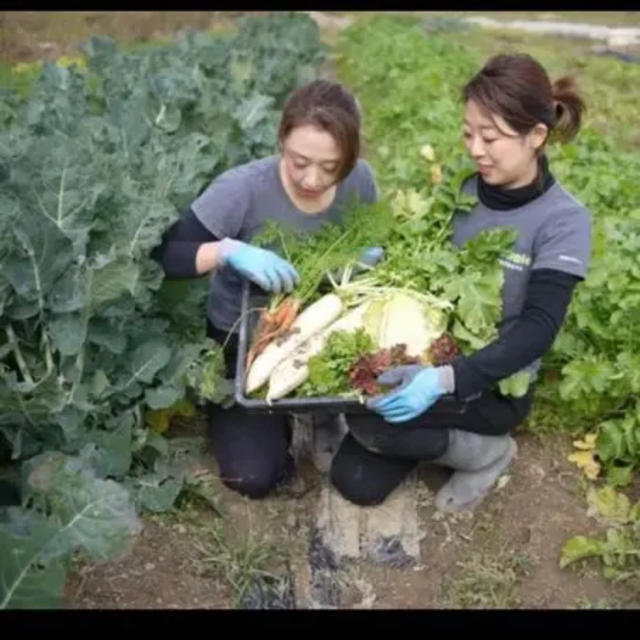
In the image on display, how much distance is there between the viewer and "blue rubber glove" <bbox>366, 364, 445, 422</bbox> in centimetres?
271

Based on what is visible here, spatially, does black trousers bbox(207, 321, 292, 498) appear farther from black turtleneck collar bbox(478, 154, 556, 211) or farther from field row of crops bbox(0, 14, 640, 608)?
black turtleneck collar bbox(478, 154, 556, 211)

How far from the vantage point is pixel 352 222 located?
10.1 ft

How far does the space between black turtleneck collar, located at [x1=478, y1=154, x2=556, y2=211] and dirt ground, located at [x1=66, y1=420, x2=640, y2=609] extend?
39.4 inches

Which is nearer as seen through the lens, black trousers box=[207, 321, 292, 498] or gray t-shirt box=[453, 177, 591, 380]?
gray t-shirt box=[453, 177, 591, 380]

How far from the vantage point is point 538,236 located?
2.83 metres

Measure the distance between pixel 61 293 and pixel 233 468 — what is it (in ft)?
2.77

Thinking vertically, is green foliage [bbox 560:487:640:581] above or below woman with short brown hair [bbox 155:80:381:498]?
below

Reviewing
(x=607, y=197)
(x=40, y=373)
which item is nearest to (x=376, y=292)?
(x=40, y=373)

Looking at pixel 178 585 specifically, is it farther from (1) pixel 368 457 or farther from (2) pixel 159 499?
(1) pixel 368 457

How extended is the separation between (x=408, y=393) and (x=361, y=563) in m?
0.63

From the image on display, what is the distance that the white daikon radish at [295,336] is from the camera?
2.82 m

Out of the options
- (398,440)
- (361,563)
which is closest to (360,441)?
(398,440)

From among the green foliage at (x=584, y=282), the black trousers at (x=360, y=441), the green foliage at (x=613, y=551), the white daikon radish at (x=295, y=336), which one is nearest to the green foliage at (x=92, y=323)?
the black trousers at (x=360, y=441)

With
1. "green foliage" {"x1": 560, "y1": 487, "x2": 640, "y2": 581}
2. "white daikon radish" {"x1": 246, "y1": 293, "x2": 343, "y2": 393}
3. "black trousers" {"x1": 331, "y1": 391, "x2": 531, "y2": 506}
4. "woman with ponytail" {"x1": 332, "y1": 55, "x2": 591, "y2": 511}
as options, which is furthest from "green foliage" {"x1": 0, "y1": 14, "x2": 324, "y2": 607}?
"green foliage" {"x1": 560, "y1": 487, "x2": 640, "y2": 581}
